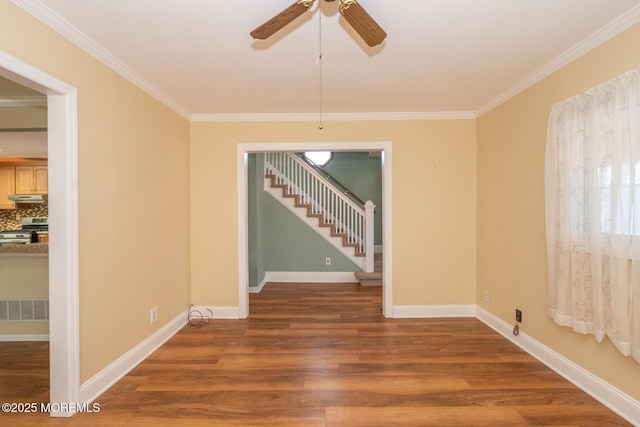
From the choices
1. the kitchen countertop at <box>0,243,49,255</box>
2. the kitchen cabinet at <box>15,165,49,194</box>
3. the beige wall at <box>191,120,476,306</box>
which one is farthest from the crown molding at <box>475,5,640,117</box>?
the kitchen cabinet at <box>15,165,49,194</box>

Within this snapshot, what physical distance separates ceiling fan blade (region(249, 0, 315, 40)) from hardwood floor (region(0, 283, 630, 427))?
2.23 meters

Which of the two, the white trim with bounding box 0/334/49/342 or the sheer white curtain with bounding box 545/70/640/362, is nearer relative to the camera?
the sheer white curtain with bounding box 545/70/640/362

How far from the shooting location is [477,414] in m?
1.92

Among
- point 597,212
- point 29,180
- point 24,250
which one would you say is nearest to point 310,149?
point 597,212

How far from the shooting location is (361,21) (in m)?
1.43

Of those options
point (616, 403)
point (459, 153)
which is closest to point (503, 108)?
point (459, 153)

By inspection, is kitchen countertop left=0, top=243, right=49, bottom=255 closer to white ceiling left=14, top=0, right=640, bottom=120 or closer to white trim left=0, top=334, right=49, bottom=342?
white trim left=0, top=334, right=49, bottom=342

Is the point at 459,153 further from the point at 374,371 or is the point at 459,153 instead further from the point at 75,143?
the point at 75,143

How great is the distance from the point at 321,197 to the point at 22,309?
14.0 feet

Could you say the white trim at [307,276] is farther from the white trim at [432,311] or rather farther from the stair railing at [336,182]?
the stair railing at [336,182]

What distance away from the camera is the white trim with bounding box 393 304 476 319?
3.65m

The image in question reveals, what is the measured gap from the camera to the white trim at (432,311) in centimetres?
365

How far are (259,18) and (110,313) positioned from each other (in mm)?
2336

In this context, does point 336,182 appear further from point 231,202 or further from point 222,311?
point 222,311
